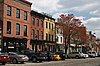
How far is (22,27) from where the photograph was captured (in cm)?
5578

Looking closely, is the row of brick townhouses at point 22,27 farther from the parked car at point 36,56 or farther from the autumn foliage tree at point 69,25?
the parked car at point 36,56

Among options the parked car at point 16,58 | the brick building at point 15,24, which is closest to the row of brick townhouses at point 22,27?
the brick building at point 15,24

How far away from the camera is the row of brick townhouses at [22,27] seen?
49.3 m

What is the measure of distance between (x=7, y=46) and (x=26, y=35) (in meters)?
8.34

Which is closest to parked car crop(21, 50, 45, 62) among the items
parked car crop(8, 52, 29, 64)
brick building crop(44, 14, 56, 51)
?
parked car crop(8, 52, 29, 64)

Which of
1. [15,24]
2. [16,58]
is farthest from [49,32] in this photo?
[16,58]

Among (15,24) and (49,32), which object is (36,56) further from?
(49,32)

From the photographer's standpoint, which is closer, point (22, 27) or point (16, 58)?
point (16, 58)

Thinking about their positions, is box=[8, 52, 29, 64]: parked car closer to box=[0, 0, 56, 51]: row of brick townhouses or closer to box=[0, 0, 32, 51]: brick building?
box=[0, 0, 56, 51]: row of brick townhouses

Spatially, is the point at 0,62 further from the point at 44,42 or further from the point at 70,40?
the point at 70,40

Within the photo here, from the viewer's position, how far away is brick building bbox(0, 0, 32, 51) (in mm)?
49037

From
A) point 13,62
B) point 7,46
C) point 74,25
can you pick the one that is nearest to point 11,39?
point 7,46

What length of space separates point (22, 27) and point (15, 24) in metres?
2.91

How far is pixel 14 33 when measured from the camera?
52.4 meters
